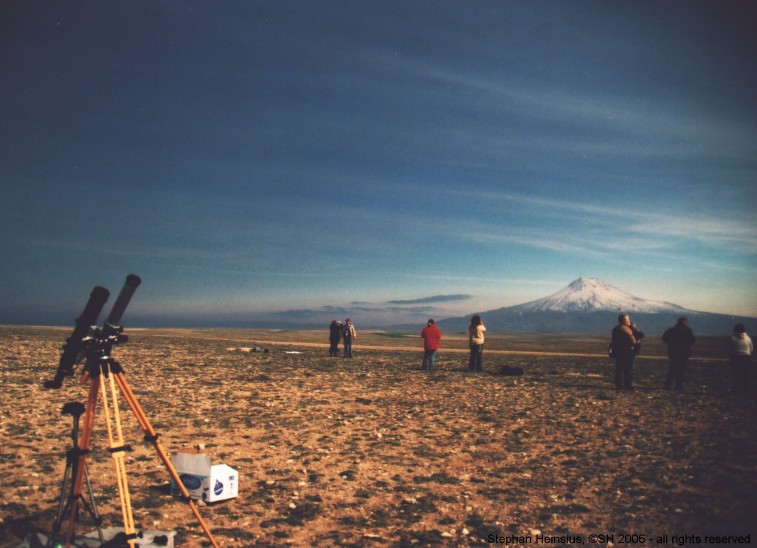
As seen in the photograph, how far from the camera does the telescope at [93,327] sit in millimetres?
6227

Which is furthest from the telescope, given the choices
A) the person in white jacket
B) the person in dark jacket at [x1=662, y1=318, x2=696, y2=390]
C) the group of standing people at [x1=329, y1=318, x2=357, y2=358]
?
the group of standing people at [x1=329, y1=318, x2=357, y2=358]

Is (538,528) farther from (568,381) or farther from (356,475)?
(568,381)

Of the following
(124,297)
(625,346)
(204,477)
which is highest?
(124,297)

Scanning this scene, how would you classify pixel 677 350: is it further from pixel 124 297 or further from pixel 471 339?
pixel 124 297

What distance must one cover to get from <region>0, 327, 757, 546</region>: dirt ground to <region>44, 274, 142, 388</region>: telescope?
3019mm

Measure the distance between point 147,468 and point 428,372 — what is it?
778 inches

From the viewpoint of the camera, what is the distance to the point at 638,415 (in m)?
16.7

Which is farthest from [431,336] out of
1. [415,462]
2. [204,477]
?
[204,477]

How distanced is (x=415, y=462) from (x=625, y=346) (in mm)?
13712

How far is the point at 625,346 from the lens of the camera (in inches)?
839

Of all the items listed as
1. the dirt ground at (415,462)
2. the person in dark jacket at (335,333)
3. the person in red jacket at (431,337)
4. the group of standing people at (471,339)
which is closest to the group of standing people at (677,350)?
the dirt ground at (415,462)

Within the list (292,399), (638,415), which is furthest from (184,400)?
(638,415)

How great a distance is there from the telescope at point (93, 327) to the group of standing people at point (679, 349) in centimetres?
1931

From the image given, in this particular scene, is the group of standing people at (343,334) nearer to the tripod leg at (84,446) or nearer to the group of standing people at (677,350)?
the group of standing people at (677,350)
